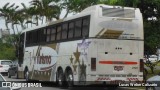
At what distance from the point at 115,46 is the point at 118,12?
158cm

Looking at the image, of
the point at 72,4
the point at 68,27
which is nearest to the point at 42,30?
the point at 68,27

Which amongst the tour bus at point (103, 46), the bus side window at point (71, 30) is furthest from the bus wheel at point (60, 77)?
the bus side window at point (71, 30)

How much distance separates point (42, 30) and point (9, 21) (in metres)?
48.8

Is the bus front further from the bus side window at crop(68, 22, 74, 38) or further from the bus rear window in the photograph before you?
the bus side window at crop(68, 22, 74, 38)

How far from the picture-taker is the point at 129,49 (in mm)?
19656

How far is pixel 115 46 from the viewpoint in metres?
19.5

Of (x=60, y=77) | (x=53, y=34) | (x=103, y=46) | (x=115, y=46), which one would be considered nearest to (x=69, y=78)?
(x=60, y=77)

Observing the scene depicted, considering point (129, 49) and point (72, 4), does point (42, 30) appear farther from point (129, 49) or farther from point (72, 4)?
point (72, 4)

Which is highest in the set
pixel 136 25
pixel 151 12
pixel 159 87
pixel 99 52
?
pixel 151 12

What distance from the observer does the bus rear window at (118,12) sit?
19562 mm

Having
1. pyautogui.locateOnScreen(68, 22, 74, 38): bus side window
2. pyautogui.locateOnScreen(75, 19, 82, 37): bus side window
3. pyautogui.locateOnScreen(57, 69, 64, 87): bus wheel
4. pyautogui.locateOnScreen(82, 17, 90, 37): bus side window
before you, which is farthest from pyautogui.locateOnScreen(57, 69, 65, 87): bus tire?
pyautogui.locateOnScreen(82, 17, 90, 37): bus side window

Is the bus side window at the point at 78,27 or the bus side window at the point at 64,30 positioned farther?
the bus side window at the point at 64,30

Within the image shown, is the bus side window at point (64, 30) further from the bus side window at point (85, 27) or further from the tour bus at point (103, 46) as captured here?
the bus side window at point (85, 27)

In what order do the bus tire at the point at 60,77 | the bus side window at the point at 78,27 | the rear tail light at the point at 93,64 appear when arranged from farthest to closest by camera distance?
1. the bus tire at the point at 60,77
2. the bus side window at the point at 78,27
3. the rear tail light at the point at 93,64
